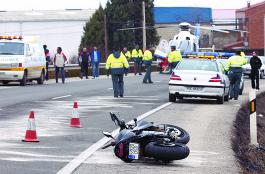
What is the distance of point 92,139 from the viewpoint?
14359 mm

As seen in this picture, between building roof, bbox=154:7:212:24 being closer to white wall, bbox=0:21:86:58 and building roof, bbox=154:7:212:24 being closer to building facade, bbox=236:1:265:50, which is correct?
building facade, bbox=236:1:265:50

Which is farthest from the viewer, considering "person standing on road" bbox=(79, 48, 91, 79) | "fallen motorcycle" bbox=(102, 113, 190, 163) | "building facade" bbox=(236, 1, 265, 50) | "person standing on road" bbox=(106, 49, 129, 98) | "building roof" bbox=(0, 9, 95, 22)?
"building roof" bbox=(0, 9, 95, 22)

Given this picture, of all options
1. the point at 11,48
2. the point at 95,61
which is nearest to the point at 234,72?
the point at 11,48

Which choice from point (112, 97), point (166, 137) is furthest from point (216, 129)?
point (112, 97)

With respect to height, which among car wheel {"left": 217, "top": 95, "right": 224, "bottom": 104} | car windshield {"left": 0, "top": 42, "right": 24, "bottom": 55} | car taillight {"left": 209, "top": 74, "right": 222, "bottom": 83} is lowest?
car wheel {"left": 217, "top": 95, "right": 224, "bottom": 104}

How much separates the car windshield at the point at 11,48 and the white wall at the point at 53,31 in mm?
70062

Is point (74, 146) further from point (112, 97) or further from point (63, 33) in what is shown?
point (63, 33)

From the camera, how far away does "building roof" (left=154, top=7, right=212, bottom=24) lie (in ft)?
367

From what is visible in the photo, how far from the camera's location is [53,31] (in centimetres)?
10650

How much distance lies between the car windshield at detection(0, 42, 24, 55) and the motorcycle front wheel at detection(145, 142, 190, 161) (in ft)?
80.6

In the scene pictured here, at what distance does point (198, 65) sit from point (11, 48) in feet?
41.6

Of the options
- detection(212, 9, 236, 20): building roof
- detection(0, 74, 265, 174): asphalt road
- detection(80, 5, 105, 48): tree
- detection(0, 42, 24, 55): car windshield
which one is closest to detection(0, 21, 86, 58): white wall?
detection(80, 5, 105, 48): tree

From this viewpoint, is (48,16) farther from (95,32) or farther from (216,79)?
(216,79)

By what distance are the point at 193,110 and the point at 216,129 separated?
4883 millimetres
